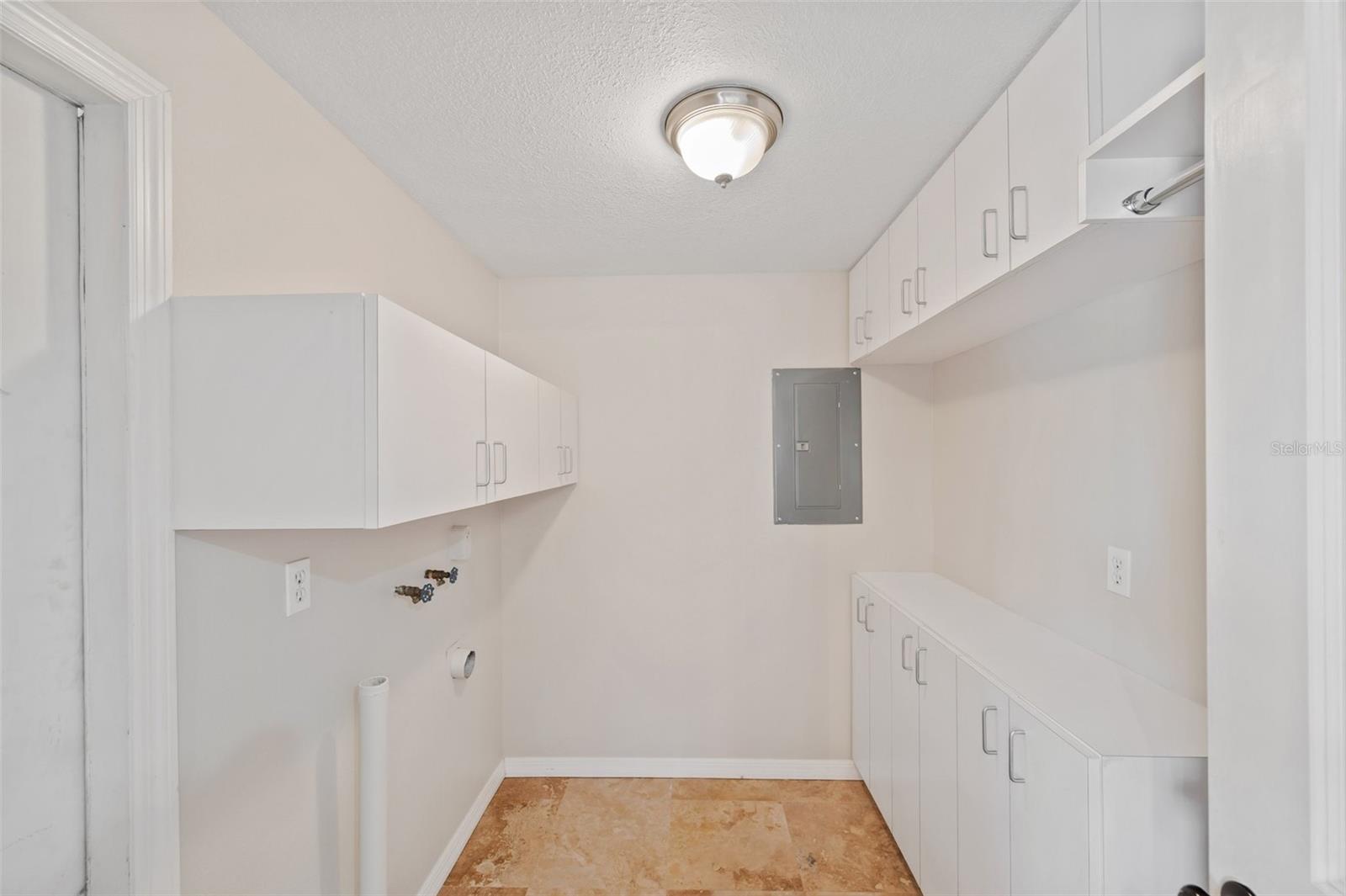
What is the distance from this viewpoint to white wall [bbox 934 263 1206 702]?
4.56 feet

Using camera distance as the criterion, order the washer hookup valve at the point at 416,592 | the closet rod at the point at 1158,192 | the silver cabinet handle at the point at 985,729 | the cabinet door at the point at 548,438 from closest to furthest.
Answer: the closet rod at the point at 1158,192 → the silver cabinet handle at the point at 985,729 → the washer hookup valve at the point at 416,592 → the cabinet door at the point at 548,438

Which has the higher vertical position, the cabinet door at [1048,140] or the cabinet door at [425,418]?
the cabinet door at [1048,140]

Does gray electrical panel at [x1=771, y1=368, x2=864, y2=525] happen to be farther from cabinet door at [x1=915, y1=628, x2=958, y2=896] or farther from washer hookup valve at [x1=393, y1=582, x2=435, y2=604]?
washer hookup valve at [x1=393, y1=582, x2=435, y2=604]

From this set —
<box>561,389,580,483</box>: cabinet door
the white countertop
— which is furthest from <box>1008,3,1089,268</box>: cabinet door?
<box>561,389,580,483</box>: cabinet door

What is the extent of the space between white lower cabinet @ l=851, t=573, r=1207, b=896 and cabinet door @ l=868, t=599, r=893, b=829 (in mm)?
10

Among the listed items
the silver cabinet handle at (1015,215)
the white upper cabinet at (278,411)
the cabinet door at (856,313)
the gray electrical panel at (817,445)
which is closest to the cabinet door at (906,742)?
the gray electrical panel at (817,445)

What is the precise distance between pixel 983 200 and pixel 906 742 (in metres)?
1.78

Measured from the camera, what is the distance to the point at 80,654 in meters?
1.01

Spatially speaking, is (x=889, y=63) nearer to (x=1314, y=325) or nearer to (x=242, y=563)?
(x=1314, y=325)

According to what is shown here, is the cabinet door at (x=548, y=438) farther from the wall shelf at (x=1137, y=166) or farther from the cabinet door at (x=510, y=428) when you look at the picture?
the wall shelf at (x=1137, y=166)

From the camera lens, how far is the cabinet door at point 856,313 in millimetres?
2586

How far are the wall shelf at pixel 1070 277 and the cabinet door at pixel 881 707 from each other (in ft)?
3.56

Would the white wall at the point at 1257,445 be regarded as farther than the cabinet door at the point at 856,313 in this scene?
No

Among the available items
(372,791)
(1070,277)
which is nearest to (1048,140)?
(1070,277)
